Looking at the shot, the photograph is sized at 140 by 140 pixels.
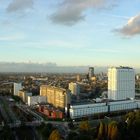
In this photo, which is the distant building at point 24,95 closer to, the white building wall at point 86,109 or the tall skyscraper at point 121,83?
the tall skyscraper at point 121,83

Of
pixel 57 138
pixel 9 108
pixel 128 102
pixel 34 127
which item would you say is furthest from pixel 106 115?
pixel 57 138

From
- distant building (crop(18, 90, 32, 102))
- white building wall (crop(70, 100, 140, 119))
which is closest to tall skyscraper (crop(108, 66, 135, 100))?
white building wall (crop(70, 100, 140, 119))

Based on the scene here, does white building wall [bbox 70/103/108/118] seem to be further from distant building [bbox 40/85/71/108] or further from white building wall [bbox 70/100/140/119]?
distant building [bbox 40/85/71/108]

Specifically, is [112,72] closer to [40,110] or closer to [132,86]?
[132,86]

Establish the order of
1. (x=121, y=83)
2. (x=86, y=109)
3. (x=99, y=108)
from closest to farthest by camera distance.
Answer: (x=86, y=109)
(x=99, y=108)
(x=121, y=83)

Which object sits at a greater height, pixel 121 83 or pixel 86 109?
pixel 121 83

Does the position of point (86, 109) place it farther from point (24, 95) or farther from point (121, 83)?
point (24, 95)

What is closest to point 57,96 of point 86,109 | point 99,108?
point 99,108
